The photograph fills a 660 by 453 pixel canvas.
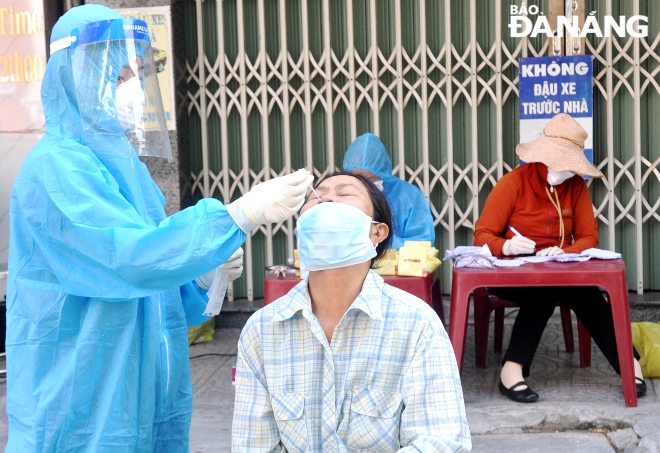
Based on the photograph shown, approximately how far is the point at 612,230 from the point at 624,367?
1813 mm

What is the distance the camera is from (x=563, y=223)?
189 inches

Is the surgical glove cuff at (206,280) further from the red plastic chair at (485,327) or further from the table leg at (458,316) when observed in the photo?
the red plastic chair at (485,327)

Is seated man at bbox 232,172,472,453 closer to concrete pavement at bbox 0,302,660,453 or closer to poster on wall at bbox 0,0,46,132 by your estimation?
concrete pavement at bbox 0,302,660,453

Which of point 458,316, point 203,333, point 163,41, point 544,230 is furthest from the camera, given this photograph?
point 203,333

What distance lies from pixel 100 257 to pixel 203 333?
151 inches

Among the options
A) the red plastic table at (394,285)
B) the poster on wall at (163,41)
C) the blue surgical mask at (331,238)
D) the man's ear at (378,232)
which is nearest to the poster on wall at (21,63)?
the poster on wall at (163,41)

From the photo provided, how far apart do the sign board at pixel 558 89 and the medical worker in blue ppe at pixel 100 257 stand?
12.1ft

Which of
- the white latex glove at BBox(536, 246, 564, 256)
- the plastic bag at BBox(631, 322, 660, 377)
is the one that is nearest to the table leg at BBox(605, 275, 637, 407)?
the white latex glove at BBox(536, 246, 564, 256)

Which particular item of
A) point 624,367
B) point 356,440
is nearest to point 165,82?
point 624,367

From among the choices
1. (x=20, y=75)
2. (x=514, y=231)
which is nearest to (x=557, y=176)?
(x=514, y=231)

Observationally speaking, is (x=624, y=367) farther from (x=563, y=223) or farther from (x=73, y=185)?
Answer: (x=73, y=185)

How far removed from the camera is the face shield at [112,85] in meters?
2.45

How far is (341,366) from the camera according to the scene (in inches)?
87.6

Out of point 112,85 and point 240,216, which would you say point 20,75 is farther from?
point 240,216
